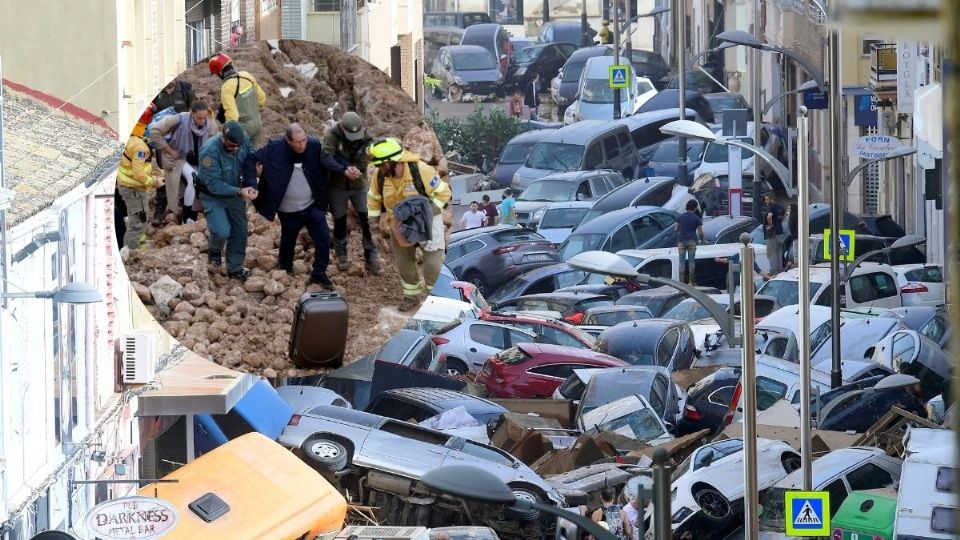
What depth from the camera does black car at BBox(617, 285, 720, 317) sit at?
981 inches

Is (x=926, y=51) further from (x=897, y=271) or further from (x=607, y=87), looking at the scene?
(x=607, y=87)

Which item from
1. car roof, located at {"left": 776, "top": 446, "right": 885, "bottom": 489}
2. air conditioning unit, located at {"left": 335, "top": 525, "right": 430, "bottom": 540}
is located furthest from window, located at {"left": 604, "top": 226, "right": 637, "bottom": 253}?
air conditioning unit, located at {"left": 335, "top": 525, "right": 430, "bottom": 540}

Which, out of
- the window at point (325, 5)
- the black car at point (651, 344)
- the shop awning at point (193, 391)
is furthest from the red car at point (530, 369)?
the window at point (325, 5)

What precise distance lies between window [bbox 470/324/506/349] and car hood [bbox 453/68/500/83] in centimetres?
335

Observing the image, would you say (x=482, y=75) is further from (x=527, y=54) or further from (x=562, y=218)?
(x=562, y=218)

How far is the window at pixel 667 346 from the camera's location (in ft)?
80.4

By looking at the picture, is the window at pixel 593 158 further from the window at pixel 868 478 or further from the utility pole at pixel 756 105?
the window at pixel 868 478

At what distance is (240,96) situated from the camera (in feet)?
46.5

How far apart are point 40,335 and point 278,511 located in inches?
139

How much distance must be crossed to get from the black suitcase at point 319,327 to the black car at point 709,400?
29.4ft

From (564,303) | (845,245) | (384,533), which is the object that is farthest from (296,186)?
(845,245)

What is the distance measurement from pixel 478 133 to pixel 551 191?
1.91m

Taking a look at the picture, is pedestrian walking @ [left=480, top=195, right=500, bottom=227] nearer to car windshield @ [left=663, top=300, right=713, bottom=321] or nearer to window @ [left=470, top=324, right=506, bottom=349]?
window @ [left=470, top=324, right=506, bottom=349]

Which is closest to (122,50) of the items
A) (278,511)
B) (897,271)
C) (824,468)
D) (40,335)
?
(40,335)
